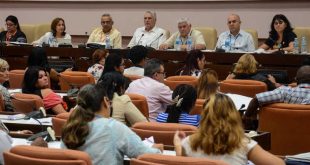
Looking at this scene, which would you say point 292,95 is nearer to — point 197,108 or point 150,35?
point 197,108

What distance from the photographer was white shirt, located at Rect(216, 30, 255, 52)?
10023 mm

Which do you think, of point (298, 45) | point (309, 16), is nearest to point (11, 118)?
point (298, 45)

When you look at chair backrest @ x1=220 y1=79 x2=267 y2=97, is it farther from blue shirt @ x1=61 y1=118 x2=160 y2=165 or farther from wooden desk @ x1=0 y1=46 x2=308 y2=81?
blue shirt @ x1=61 y1=118 x2=160 y2=165

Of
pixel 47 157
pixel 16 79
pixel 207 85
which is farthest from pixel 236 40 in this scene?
pixel 47 157

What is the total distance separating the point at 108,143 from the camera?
374 cm

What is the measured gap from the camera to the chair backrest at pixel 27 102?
229 inches

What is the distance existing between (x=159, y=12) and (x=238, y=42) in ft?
8.81

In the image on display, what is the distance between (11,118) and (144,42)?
554 cm

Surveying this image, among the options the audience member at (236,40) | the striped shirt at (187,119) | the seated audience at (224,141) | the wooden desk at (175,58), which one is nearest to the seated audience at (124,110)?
the striped shirt at (187,119)

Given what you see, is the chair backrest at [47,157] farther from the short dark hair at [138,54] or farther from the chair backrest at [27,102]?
the short dark hair at [138,54]

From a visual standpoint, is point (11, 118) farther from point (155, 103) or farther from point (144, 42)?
point (144, 42)

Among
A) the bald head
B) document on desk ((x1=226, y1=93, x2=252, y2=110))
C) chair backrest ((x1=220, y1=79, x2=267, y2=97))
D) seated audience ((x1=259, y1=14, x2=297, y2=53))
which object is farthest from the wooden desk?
the bald head

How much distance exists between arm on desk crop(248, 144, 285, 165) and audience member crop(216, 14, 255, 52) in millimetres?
6613

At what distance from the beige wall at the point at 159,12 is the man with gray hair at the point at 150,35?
134cm
